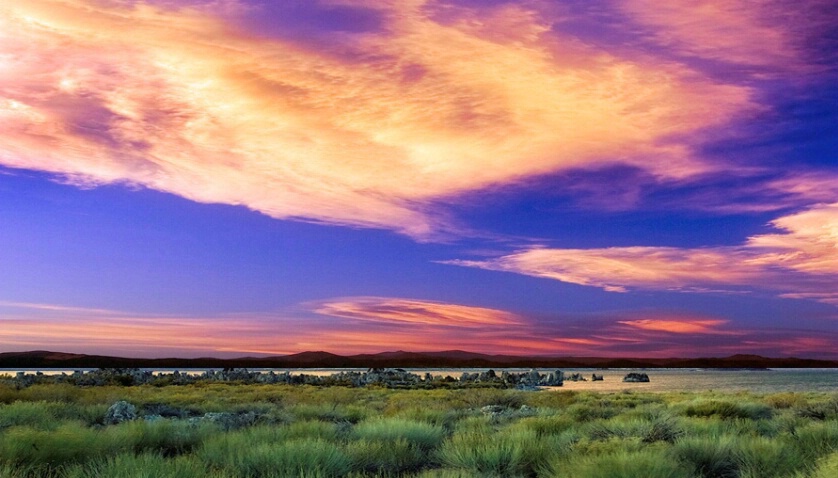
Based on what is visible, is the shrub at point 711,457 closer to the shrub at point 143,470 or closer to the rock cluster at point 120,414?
the shrub at point 143,470

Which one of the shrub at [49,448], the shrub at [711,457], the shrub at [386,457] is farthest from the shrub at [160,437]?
the shrub at [711,457]

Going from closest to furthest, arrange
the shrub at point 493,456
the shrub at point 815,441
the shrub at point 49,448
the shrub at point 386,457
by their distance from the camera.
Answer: the shrub at point 49,448 < the shrub at point 493,456 < the shrub at point 386,457 < the shrub at point 815,441

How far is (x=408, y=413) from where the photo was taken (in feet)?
49.0

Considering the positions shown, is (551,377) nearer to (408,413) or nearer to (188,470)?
(408,413)

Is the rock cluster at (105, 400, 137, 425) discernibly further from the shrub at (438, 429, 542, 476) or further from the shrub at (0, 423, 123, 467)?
the shrub at (438, 429, 542, 476)

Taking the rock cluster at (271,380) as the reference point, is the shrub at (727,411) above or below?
above

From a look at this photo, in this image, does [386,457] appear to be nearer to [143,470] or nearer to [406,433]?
[406,433]

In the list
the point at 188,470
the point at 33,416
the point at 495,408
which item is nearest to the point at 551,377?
the point at 495,408

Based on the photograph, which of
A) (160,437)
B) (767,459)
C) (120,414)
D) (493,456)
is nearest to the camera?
(767,459)

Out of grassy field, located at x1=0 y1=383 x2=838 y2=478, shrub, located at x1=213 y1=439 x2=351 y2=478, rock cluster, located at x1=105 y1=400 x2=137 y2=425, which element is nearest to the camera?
grassy field, located at x1=0 y1=383 x2=838 y2=478

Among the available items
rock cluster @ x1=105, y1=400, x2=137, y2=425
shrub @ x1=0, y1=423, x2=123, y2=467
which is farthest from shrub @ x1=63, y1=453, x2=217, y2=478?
rock cluster @ x1=105, y1=400, x2=137, y2=425

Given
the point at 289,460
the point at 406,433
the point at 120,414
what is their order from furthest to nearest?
the point at 120,414 < the point at 406,433 < the point at 289,460

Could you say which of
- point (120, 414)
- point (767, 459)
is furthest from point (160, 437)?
point (767, 459)

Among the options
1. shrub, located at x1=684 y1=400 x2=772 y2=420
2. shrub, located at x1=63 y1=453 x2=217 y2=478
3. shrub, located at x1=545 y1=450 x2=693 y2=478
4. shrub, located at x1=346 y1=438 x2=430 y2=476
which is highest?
shrub, located at x1=545 y1=450 x2=693 y2=478
